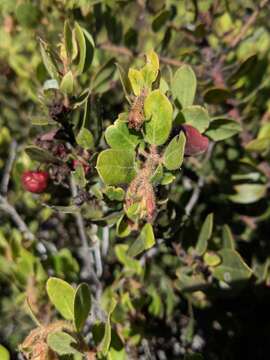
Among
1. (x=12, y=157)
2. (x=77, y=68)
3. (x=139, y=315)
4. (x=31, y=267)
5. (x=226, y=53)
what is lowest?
(x=139, y=315)

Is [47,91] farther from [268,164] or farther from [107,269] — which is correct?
[107,269]

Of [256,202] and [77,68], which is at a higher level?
[77,68]

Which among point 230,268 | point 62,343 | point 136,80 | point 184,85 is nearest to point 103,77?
point 184,85

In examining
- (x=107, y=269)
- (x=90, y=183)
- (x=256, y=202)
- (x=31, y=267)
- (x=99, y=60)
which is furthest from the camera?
(x=107, y=269)

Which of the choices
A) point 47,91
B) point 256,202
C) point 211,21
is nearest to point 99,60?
point 211,21

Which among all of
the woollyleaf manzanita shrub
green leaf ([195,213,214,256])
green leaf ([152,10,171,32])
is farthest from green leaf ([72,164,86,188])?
green leaf ([152,10,171,32])

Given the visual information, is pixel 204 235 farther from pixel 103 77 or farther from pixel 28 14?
pixel 28 14
